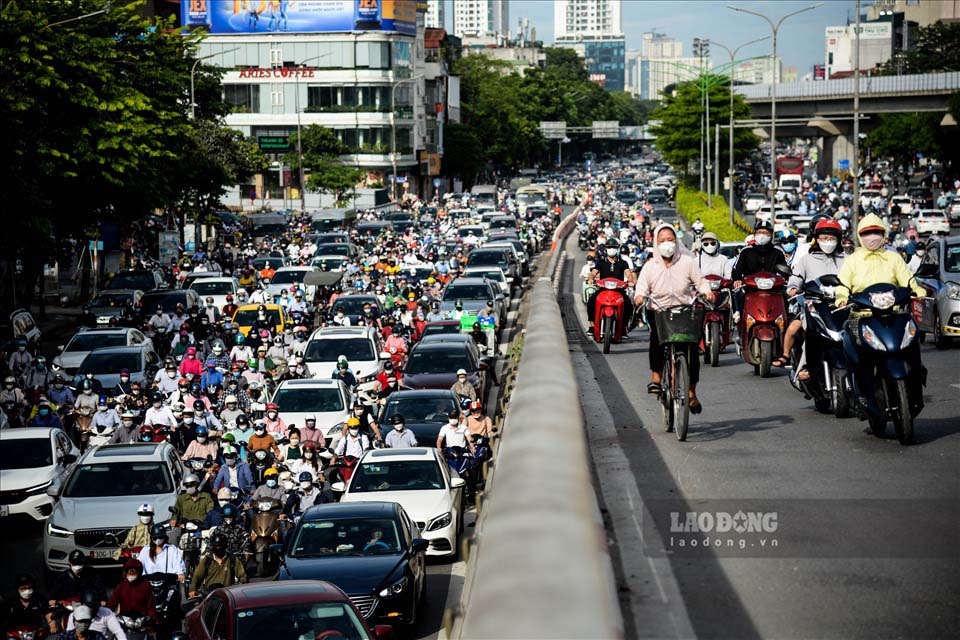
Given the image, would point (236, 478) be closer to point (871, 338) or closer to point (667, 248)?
point (667, 248)

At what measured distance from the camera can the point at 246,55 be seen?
4685 inches

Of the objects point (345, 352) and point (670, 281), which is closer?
point (670, 281)

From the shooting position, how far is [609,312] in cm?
2181

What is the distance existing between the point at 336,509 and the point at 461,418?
6.07 m

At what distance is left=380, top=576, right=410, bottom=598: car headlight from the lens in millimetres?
13625

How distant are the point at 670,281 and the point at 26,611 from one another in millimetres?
6371

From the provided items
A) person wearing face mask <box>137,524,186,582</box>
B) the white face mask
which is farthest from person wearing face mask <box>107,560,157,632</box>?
the white face mask

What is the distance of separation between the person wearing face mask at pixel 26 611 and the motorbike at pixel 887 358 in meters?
7.27

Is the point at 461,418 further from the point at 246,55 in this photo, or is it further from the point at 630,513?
the point at 246,55

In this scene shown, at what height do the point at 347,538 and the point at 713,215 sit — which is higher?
the point at 713,215

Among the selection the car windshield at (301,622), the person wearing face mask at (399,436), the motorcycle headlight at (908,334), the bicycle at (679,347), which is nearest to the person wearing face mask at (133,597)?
the car windshield at (301,622)

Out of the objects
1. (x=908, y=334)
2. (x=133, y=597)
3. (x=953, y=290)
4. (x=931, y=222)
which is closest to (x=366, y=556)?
(x=133, y=597)

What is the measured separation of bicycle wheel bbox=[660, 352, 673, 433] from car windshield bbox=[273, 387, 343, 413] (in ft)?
39.4

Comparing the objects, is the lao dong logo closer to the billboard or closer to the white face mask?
the white face mask
